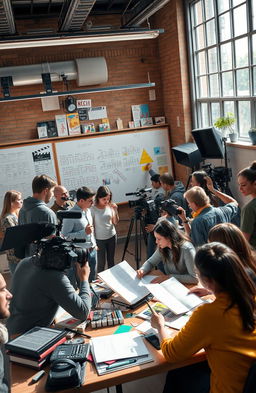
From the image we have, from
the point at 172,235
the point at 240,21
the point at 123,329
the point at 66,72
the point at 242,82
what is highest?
the point at 240,21

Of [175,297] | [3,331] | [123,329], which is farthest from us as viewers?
[175,297]

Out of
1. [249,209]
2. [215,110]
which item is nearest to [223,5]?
[215,110]

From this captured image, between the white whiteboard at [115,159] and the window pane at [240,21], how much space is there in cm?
229

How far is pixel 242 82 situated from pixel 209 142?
2.79ft

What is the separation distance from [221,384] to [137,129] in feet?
17.4

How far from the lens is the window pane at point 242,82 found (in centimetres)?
489

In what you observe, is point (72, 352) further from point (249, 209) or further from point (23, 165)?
point (23, 165)

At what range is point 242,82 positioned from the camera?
4988 mm

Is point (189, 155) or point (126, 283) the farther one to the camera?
point (189, 155)

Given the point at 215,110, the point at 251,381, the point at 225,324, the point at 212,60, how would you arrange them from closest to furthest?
the point at 251,381 → the point at 225,324 → the point at 212,60 → the point at 215,110

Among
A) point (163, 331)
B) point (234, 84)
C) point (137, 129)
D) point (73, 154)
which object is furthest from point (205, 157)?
point (163, 331)

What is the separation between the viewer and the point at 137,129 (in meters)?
6.75

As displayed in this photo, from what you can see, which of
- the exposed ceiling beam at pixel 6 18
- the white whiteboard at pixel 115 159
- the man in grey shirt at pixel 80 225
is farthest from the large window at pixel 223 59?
the exposed ceiling beam at pixel 6 18

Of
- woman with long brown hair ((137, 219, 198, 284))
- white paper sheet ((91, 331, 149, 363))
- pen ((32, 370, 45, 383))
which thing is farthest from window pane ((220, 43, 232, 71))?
pen ((32, 370, 45, 383))
